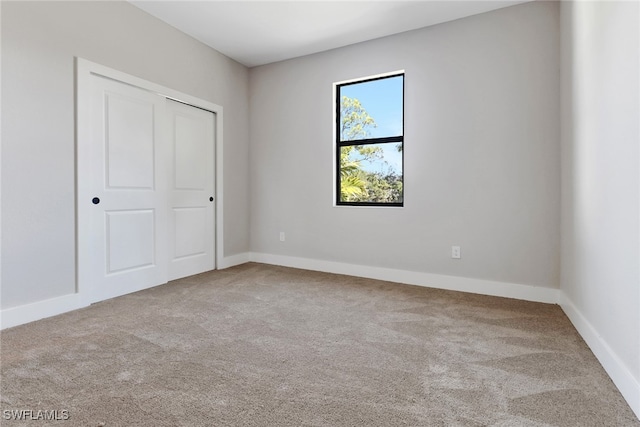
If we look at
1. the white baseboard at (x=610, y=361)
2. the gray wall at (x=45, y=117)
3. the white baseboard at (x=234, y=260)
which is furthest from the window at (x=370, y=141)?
the gray wall at (x=45, y=117)

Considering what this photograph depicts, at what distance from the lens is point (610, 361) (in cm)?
155

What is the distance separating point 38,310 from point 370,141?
329cm

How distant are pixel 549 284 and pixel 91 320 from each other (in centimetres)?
361

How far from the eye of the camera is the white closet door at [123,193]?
8.67ft

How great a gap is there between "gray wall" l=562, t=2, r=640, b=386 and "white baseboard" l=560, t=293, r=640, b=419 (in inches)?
0.7

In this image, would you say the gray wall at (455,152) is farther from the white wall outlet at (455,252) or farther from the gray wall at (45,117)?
the gray wall at (45,117)

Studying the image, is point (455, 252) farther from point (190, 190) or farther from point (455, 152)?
point (190, 190)

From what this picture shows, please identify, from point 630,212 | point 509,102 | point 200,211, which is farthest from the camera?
point 200,211

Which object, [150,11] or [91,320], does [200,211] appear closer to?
[91,320]

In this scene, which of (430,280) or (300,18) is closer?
(300,18)

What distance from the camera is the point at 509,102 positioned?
2859mm

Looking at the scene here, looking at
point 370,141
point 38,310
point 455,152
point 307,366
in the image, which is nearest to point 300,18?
point 370,141

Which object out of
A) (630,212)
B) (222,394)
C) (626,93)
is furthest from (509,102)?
(222,394)

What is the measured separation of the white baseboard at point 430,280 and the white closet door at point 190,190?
0.92 meters
